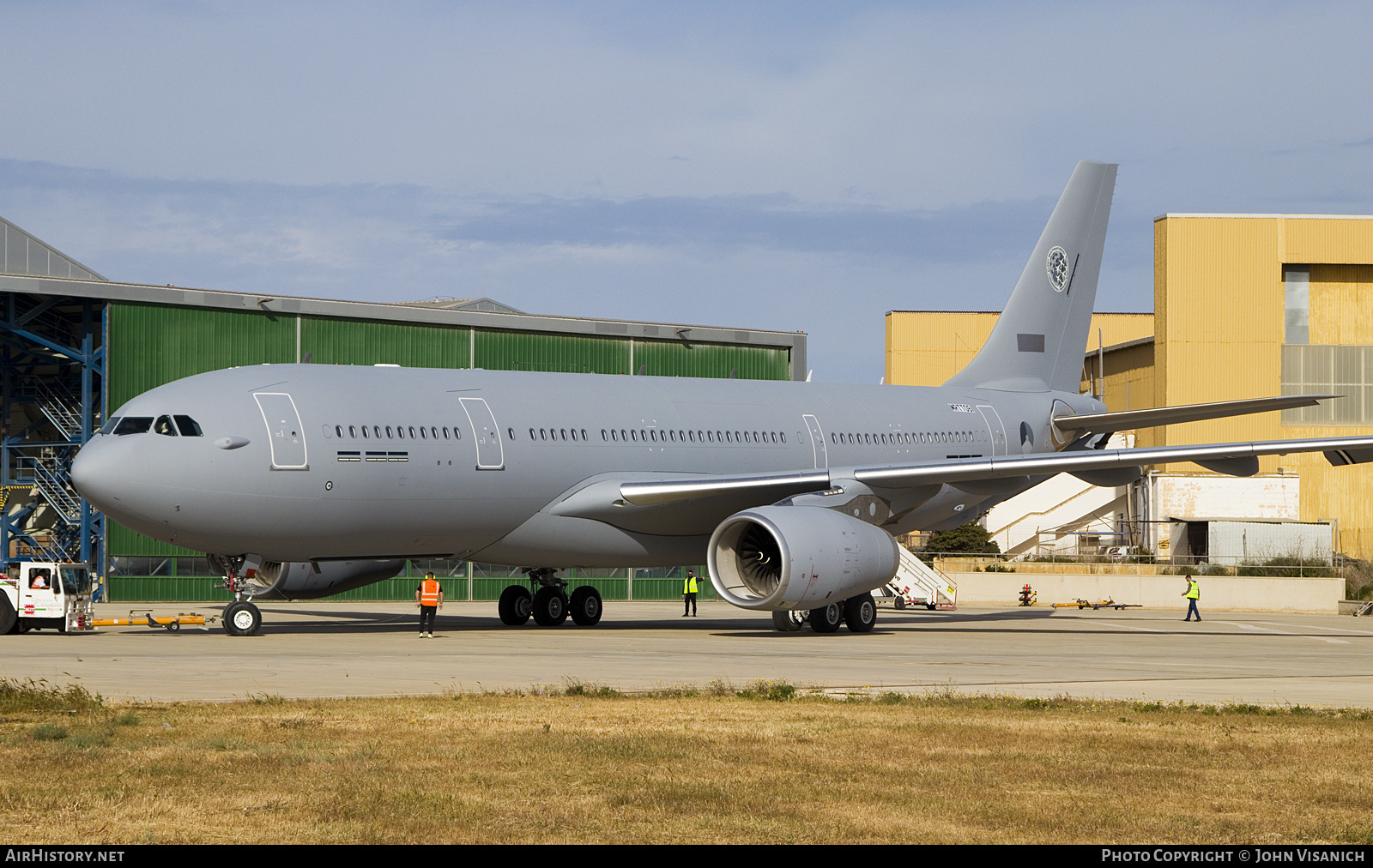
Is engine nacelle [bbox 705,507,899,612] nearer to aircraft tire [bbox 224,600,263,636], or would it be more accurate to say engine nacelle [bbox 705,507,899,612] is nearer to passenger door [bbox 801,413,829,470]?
passenger door [bbox 801,413,829,470]

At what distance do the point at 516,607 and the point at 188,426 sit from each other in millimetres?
8128

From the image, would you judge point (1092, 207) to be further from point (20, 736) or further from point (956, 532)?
point (956, 532)

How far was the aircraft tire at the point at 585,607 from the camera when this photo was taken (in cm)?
2792

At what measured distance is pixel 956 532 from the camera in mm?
66062

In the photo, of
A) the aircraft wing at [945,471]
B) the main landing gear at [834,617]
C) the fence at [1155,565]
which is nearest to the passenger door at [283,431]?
the aircraft wing at [945,471]

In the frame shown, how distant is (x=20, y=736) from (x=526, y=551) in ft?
50.5

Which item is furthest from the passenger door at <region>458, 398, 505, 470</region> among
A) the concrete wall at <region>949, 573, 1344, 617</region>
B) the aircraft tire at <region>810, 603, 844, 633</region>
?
the concrete wall at <region>949, 573, 1344, 617</region>

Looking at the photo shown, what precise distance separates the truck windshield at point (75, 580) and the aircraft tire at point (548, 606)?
8.06 m

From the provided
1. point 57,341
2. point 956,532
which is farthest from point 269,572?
point 956,532

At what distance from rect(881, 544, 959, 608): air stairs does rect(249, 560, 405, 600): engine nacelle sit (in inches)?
604

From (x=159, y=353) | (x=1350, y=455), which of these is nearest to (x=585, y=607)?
(x=1350, y=455)

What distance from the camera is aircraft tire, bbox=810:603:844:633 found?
25188 mm

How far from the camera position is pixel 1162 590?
44.6 m

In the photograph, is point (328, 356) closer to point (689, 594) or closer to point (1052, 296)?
point (689, 594)
